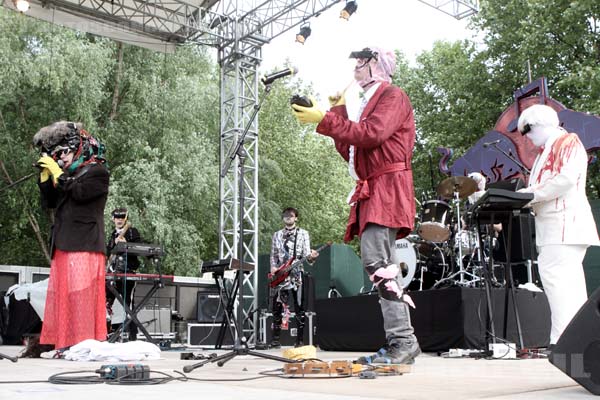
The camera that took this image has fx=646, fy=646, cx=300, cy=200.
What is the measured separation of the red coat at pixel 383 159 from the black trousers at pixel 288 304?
4.31 m

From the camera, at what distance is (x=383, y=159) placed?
3.59 metres

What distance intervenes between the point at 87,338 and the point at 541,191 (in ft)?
10.7

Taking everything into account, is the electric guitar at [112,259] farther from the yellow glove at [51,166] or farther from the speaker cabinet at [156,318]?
the speaker cabinet at [156,318]

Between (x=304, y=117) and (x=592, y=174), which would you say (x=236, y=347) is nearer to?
(x=304, y=117)

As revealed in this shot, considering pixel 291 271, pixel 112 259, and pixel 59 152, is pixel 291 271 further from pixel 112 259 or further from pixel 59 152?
pixel 59 152

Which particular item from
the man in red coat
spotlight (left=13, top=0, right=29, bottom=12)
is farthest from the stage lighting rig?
the man in red coat

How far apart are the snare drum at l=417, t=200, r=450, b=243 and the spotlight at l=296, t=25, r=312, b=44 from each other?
11.9ft

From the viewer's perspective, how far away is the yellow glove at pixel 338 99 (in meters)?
3.85

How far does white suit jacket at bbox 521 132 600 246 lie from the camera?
390cm

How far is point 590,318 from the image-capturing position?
6.36 ft

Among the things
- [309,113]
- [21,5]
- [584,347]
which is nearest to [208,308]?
[21,5]

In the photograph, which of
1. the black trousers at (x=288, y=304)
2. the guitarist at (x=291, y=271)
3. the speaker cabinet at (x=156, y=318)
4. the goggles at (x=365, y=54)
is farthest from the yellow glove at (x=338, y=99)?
the speaker cabinet at (x=156, y=318)

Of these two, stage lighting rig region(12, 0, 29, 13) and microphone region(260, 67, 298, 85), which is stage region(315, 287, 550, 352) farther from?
stage lighting rig region(12, 0, 29, 13)

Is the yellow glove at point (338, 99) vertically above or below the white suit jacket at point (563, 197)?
above
